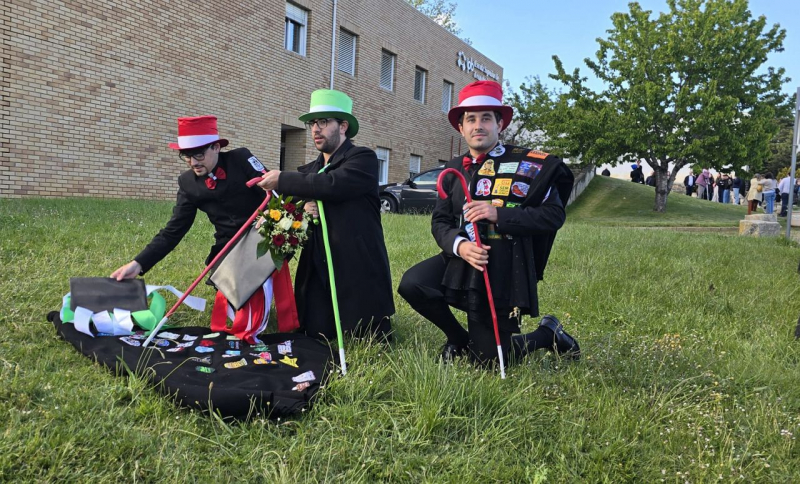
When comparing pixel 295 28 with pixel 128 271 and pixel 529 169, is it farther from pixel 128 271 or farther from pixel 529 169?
pixel 529 169

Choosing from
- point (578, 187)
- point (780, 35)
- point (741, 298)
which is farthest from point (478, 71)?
point (741, 298)

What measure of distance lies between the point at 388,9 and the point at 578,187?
13.0 metres

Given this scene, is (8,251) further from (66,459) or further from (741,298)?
(741,298)

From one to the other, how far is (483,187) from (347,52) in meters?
16.6

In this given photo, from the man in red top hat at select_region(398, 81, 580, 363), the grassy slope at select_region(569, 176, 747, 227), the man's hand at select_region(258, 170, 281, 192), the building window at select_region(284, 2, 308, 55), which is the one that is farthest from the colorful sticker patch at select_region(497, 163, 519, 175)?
the grassy slope at select_region(569, 176, 747, 227)

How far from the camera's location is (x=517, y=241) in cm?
327

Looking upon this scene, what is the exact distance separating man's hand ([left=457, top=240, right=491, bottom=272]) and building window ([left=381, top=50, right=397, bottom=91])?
18.4 metres

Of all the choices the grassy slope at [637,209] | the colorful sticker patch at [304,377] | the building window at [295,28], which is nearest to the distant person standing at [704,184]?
the grassy slope at [637,209]

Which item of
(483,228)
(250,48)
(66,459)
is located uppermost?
(250,48)

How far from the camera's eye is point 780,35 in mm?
22422

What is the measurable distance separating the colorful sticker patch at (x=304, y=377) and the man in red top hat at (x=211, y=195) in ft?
5.25

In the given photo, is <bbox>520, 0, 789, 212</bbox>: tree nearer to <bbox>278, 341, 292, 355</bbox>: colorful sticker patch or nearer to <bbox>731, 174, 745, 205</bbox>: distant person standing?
<bbox>731, 174, 745, 205</bbox>: distant person standing

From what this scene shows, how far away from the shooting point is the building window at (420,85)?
75.3ft

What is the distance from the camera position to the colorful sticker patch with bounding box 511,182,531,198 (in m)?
3.27
